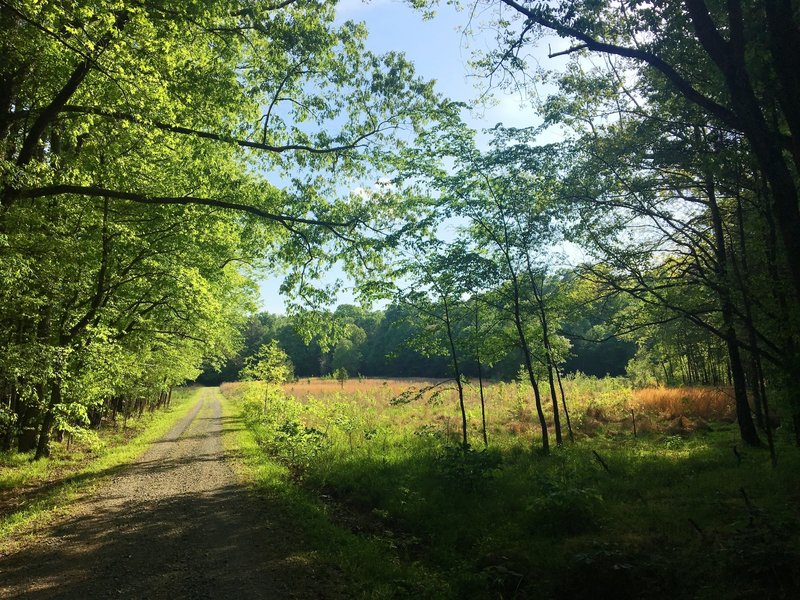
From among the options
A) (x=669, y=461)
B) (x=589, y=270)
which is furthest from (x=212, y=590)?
(x=589, y=270)

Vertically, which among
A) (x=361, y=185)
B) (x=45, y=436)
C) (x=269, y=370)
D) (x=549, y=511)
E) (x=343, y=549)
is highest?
(x=361, y=185)

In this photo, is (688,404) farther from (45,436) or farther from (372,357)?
(372,357)

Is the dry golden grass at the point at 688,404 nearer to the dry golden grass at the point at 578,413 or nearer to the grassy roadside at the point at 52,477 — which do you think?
the dry golden grass at the point at 578,413

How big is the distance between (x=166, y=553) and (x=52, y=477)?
26.5ft

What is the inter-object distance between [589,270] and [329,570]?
10.2 m

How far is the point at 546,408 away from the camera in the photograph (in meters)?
21.0

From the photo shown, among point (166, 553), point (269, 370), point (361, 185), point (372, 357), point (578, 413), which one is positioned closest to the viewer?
point (166, 553)

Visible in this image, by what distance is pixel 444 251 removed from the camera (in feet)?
41.2

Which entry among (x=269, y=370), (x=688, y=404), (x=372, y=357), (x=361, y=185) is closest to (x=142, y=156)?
(x=361, y=185)

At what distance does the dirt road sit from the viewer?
5.35 metres

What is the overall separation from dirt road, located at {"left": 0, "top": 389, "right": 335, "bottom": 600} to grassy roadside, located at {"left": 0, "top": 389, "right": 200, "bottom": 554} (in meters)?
0.50

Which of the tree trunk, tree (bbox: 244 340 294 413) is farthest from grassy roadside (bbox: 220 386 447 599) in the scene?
tree (bbox: 244 340 294 413)

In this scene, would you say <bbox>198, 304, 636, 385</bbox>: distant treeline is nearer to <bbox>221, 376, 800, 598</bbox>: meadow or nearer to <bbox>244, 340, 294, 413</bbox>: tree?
<bbox>244, 340, 294, 413</bbox>: tree

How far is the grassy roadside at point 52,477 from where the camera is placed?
8047mm
